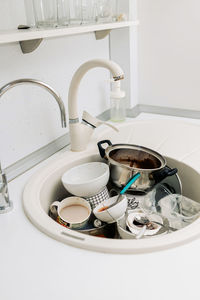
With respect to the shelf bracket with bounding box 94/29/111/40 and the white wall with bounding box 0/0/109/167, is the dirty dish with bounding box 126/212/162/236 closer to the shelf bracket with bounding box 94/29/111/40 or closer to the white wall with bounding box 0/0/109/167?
the white wall with bounding box 0/0/109/167

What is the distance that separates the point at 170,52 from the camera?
1.65 m

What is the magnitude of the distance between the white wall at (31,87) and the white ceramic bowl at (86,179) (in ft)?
0.62

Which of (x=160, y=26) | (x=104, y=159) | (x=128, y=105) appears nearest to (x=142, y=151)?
(x=104, y=159)

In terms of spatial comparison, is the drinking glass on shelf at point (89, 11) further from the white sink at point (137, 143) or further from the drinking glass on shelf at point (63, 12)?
the white sink at point (137, 143)

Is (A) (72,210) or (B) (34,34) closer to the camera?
(B) (34,34)

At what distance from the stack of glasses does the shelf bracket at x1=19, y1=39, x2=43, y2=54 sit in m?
0.05

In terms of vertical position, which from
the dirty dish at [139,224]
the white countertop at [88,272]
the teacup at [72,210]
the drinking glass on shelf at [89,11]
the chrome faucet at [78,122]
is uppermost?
the drinking glass on shelf at [89,11]

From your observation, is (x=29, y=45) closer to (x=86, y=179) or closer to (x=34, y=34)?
(x=34, y=34)

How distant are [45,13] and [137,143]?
0.64 meters

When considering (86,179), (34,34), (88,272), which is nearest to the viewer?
(88,272)

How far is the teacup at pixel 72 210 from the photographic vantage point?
102 centimetres

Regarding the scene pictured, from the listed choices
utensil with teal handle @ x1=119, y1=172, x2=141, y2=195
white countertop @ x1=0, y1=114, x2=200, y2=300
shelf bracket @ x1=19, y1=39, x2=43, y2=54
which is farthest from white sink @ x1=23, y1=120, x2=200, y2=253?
shelf bracket @ x1=19, y1=39, x2=43, y2=54

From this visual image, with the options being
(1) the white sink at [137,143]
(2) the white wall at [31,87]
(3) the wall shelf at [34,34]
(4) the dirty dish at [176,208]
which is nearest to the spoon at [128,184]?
(4) the dirty dish at [176,208]

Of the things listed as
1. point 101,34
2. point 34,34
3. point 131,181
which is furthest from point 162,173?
point 101,34
